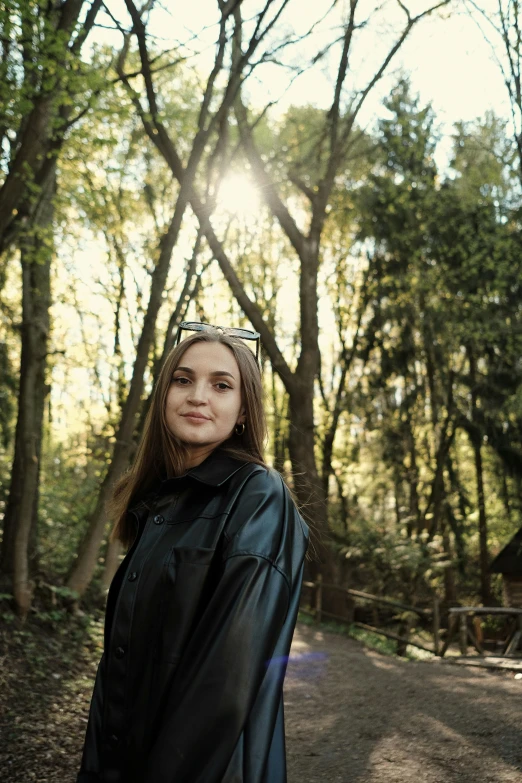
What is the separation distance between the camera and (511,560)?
20.2m

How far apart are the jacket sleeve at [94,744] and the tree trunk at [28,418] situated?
705 cm

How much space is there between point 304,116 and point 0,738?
54.6 feet

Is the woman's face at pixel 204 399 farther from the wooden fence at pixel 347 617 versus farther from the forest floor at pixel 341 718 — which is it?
the wooden fence at pixel 347 617

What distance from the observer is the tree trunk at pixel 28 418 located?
28.3ft

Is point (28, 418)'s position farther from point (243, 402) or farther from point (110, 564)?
point (243, 402)

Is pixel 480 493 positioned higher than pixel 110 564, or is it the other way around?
pixel 480 493

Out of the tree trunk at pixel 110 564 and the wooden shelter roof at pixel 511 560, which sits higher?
the wooden shelter roof at pixel 511 560

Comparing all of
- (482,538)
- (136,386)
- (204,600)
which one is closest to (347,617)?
(482,538)

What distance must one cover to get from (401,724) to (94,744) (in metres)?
6.04

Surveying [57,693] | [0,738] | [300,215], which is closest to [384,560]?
[57,693]

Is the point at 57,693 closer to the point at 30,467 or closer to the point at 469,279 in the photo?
the point at 30,467

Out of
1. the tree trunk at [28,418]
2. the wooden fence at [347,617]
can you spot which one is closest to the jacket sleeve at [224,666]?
the tree trunk at [28,418]

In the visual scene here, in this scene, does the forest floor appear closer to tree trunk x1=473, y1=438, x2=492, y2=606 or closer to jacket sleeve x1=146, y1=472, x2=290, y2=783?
jacket sleeve x1=146, y1=472, x2=290, y2=783

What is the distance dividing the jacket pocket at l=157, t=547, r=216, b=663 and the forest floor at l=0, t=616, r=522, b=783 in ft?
14.0
